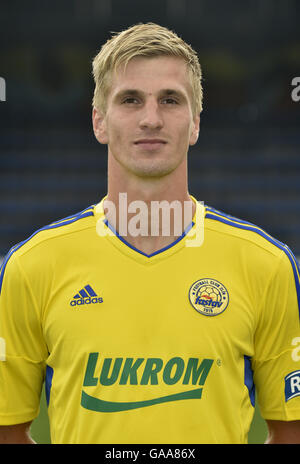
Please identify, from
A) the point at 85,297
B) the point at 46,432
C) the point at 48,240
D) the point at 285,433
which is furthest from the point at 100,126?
the point at 46,432

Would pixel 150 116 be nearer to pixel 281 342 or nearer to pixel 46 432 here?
pixel 281 342

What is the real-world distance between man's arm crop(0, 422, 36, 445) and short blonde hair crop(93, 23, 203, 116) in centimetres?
118

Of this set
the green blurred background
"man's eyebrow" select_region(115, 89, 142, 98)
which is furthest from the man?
the green blurred background

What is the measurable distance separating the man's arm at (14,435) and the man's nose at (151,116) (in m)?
1.16

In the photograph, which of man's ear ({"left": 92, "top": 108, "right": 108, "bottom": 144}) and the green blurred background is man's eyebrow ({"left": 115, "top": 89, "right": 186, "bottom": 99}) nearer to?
man's ear ({"left": 92, "top": 108, "right": 108, "bottom": 144})

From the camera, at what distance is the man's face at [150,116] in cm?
212

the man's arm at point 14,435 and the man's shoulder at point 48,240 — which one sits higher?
the man's shoulder at point 48,240

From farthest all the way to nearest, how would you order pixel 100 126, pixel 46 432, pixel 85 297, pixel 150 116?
pixel 46 432 → pixel 100 126 → pixel 85 297 → pixel 150 116

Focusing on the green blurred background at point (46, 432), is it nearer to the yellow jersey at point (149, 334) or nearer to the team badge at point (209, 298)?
the yellow jersey at point (149, 334)

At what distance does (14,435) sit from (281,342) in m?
1.01

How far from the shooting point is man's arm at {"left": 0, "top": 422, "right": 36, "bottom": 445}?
2332mm

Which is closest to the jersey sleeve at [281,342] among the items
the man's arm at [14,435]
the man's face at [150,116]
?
the man's face at [150,116]

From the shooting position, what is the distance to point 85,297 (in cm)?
220
